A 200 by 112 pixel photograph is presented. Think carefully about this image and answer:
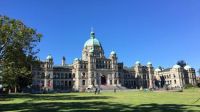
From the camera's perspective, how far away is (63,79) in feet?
433

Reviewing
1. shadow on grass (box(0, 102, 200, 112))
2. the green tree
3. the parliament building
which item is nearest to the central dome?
the parliament building

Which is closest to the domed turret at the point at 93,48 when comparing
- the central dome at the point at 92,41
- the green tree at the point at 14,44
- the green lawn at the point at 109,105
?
the central dome at the point at 92,41

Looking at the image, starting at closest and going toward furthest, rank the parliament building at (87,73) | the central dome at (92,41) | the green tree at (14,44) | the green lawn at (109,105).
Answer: the green lawn at (109,105), the green tree at (14,44), the parliament building at (87,73), the central dome at (92,41)

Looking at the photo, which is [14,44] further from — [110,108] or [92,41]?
[92,41]

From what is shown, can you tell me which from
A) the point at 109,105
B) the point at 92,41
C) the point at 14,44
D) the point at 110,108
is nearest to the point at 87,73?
the point at 92,41

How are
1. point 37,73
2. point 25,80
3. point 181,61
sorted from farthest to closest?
point 181,61 < point 37,73 < point 25,80

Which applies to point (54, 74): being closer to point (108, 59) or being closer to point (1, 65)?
point (108, 59)

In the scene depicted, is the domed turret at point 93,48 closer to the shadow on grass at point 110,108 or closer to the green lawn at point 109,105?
the green lawn at point 109,105

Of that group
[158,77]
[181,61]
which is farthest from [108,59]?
[181,61]

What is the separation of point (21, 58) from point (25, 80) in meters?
36.7

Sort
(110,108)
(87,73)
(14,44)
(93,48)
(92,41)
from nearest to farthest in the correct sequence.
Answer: (110,108)
(14,44)
(87,73)
(93,48)
(92,41)

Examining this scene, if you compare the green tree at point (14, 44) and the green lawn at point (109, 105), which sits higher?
the green tree at point (14, 44)

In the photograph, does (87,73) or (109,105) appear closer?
(109,105)

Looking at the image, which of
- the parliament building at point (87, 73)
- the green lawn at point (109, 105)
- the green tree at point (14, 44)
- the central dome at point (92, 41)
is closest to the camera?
the green lawn at point (109, 105)
